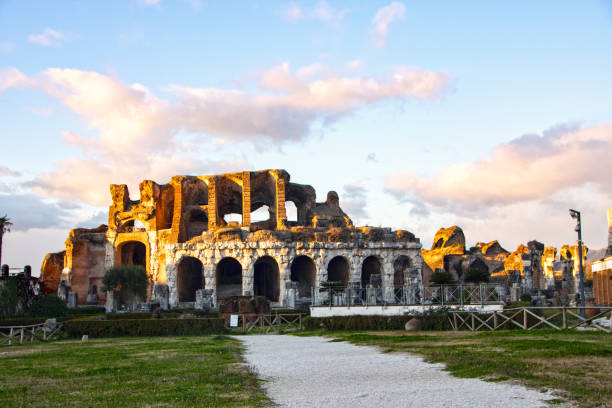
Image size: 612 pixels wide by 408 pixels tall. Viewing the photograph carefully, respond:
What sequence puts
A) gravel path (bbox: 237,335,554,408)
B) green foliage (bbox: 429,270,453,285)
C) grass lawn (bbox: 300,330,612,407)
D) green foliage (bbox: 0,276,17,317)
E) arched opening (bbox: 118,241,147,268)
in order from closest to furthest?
gravel path (bbox: 237,335,554,408), grass lawn (bbox: 300,330,612,407), green foliage (bbox: 0,276,17,317), green foliage (bbox: 429,270,453,285), arched opening (bbox: 118,241,147,268)

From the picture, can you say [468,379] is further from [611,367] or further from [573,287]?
[573,287]

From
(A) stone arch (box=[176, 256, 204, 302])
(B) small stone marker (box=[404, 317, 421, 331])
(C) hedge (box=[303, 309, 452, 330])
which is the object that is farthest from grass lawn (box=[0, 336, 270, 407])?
(A) stone arch (box=[176, 256, 204, 302])

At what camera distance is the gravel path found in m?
8.71

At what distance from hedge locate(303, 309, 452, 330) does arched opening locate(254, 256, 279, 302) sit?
25.8 metres

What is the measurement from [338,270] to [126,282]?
56.0ft

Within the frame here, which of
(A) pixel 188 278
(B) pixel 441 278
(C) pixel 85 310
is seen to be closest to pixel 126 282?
(C) pixel 85 310

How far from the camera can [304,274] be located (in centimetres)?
5391

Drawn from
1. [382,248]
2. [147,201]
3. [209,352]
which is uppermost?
[147,201]

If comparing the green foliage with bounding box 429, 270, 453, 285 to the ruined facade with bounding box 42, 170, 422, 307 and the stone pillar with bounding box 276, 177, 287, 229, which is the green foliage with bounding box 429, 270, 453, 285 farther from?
the stone pillar with bounding box 276, 177, 287, 229

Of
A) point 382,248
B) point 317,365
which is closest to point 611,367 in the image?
point 317,365

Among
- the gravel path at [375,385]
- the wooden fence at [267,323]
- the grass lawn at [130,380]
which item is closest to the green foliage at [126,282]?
the wooden fence at [267,323]

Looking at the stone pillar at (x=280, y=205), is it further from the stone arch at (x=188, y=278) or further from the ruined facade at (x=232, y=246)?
the stone arch at (x=188, y=278)

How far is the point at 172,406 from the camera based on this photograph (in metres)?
8.79

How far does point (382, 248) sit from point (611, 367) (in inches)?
1557
